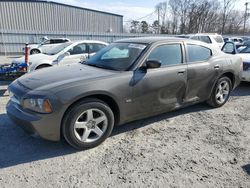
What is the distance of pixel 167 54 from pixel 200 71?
2.67ft

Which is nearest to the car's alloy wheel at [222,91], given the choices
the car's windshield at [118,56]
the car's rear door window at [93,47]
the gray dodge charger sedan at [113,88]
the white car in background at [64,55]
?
the gray dodge charger sedan at [113,88]

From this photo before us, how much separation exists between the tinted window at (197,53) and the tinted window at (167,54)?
270 mm

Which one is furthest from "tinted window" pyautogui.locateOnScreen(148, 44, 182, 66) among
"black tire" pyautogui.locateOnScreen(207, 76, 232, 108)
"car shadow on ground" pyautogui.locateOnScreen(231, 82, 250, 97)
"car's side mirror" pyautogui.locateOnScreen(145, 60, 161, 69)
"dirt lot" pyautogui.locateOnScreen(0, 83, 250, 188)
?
"car shadow on ground" pyautogui.locateOnScreen(231, 82, 250, 97)

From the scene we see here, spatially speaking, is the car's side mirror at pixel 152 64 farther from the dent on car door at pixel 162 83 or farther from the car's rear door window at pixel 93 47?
the car's rear door window at pixel 93 47

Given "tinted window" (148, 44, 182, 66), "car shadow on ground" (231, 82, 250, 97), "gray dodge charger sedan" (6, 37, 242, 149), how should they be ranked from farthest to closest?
1. "car shadow on ground" (231, 82, 250, 97)
2. "tinted window" (148, 44, 182, 66)
3. "gray dodge charger sedan" (6, 37, 242, 149)

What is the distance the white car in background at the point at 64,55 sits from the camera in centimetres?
711

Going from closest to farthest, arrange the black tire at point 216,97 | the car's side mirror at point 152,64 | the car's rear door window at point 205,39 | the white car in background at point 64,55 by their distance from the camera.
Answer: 1. the car's side mirror at point 152,64
2. the black tire at point 216,97
3. the white car in background at point 64,55
4. the car's rear door window at point 205,39

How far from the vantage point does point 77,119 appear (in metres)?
3.10

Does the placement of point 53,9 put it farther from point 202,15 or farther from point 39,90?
point 202,15

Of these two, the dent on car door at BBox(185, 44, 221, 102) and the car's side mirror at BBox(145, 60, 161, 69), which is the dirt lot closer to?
the dent on car door at BBox(185, 44, 221, 102)

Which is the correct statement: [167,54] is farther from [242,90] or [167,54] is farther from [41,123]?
[242,90]

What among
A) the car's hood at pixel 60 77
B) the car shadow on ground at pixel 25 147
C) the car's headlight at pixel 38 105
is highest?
the car's hood at pixel 60 77

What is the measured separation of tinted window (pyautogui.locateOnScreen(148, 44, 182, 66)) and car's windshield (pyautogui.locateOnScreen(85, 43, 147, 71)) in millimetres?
238

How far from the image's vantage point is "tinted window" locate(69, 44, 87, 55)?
25.7 feet
